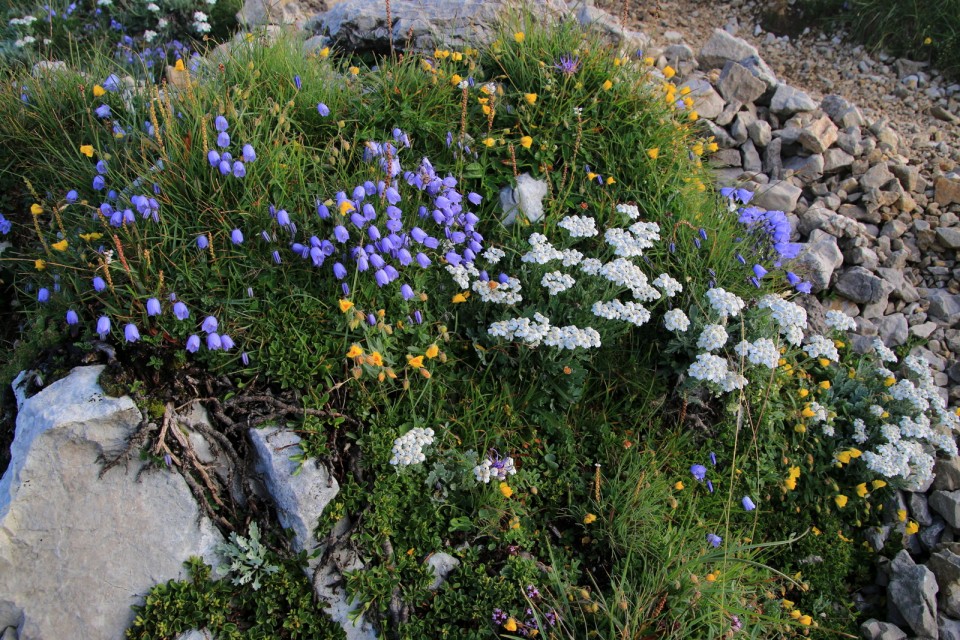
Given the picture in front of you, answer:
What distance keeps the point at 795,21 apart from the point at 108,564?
7.87 metres

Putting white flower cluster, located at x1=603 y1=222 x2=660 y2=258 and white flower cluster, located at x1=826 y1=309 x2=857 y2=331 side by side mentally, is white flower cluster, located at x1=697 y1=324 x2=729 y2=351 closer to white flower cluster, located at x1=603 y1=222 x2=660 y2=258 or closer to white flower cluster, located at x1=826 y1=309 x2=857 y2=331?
white flower cluster, located at x1=603 y1=222 x2=660 y2=258

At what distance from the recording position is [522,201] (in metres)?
4.34

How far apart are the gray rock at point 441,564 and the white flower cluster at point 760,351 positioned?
1818 mm

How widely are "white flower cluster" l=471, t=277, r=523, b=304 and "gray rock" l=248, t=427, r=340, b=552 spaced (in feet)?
3.97

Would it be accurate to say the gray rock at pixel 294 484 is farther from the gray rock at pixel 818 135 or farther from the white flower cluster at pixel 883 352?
the gray rock at pixel 818 135

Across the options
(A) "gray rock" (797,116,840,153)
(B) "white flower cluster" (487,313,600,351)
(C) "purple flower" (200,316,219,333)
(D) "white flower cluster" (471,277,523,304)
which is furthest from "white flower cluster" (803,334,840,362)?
(C) "purple flower" (200,316,219,333)

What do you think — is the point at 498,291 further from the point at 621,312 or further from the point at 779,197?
the point at 779,197

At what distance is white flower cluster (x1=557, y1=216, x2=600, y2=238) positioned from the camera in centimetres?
396

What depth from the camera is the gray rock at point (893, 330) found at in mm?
4840

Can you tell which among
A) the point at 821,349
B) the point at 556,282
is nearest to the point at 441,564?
the point at 556,282

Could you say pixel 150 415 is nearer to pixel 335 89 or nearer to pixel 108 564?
pixel 108 564

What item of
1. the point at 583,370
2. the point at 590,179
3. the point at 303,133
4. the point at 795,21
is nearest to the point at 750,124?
the point at 590,179

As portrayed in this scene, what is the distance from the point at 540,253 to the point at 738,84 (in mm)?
3151

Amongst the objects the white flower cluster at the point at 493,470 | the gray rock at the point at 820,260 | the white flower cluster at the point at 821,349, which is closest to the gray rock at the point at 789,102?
the gray rock at the point at 820,260
